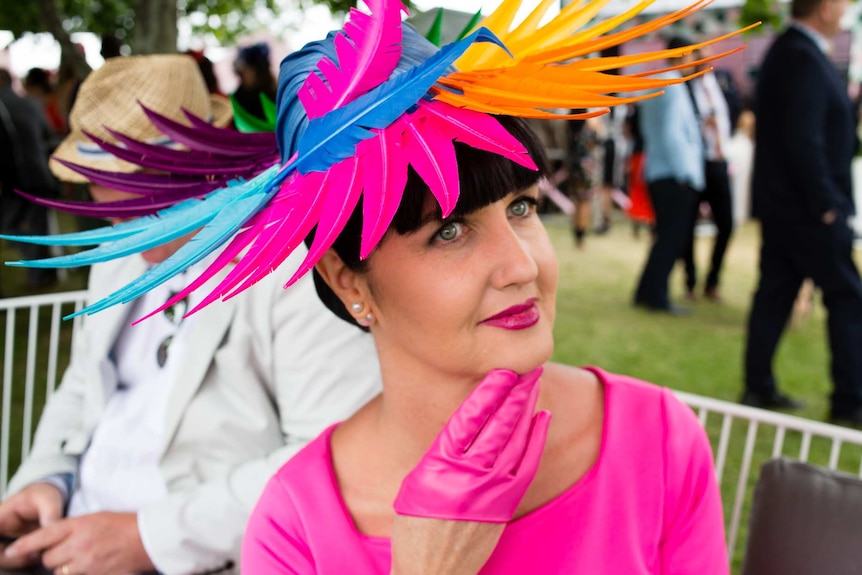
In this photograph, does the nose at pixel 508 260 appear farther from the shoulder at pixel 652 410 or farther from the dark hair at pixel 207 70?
the dark hair at pixel 207 70

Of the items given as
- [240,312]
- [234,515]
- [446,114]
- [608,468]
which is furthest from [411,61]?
[234,515]

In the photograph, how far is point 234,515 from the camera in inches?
67.4

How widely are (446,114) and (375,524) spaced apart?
677mm

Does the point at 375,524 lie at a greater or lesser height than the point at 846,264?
lesser

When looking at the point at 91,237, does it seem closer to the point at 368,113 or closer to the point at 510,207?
the point at 368,113

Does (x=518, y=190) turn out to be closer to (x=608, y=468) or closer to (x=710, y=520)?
(x=608, y=468)

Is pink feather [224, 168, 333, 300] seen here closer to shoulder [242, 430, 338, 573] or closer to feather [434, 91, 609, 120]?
feather [434, 91, 609, 120]

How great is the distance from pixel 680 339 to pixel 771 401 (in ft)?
4.76

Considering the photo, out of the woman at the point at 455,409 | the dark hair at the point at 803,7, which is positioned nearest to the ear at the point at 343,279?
the woman at the point at 455,409

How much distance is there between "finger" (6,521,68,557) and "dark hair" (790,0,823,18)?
11.9 ft

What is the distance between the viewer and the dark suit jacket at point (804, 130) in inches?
146

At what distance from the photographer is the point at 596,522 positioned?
1304 mm

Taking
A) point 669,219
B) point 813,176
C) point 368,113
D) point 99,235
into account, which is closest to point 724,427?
point 368,113

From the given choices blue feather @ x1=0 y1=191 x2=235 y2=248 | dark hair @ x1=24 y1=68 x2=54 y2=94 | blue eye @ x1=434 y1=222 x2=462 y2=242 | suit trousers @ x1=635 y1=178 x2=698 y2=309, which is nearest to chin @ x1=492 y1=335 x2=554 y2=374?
blue eye @ x1=434 y1=222 x2=462 y2=242
